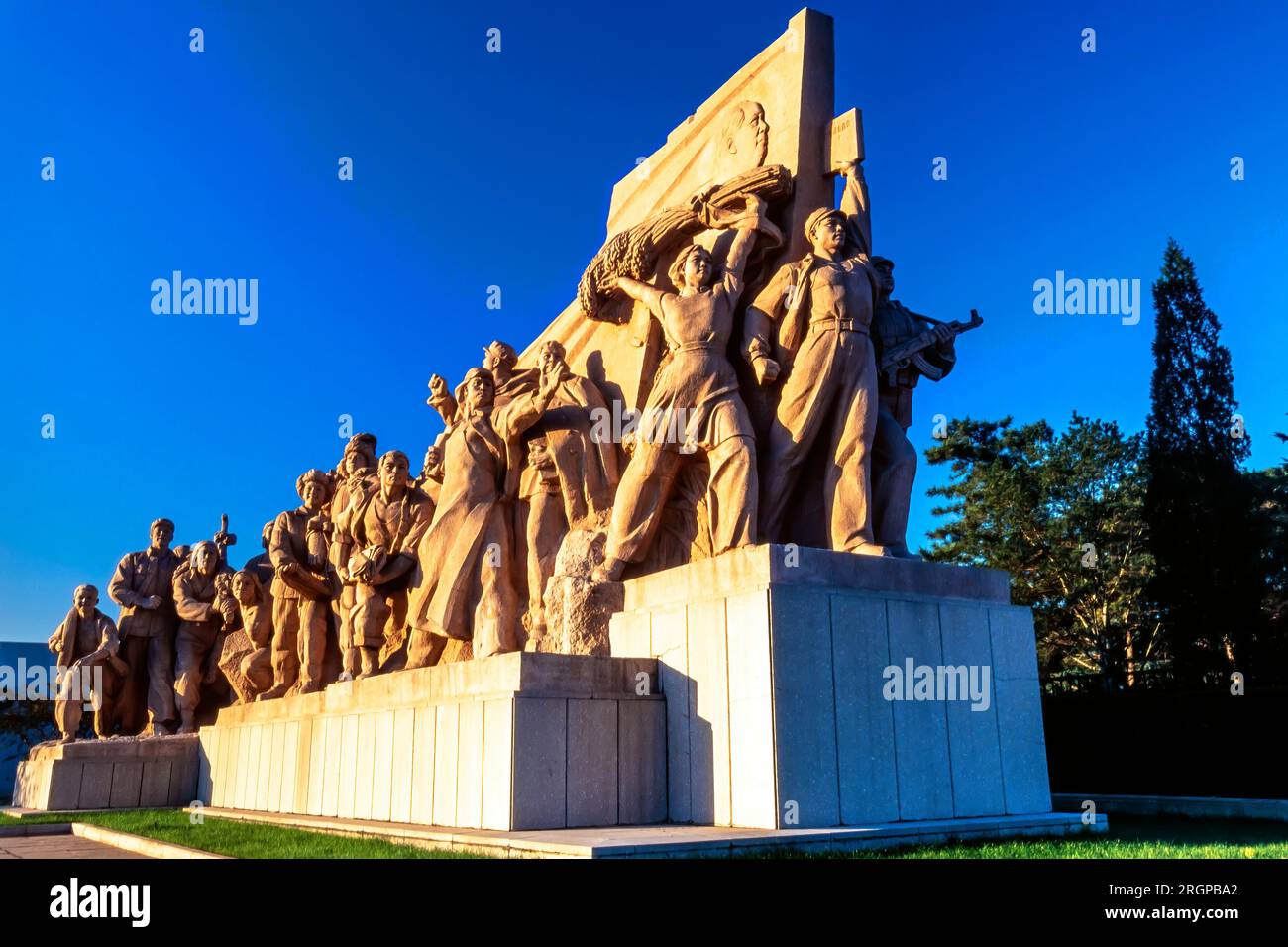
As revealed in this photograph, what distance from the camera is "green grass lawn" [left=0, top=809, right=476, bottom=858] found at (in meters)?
6.26

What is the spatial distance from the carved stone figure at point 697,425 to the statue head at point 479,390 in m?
2.78

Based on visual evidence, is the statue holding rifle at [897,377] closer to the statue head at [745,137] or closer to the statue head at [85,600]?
the statue head at [745,137]

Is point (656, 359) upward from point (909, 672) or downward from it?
upward

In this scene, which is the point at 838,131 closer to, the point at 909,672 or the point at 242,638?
the point at 909,672

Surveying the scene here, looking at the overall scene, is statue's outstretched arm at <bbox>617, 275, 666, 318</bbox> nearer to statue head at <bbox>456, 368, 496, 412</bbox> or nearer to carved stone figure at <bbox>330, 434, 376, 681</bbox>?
statue head at <bbox>456, 368, 496, 412</bbox>

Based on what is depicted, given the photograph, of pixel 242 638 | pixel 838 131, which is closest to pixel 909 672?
pixel 838 131

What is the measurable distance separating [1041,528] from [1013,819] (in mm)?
20284

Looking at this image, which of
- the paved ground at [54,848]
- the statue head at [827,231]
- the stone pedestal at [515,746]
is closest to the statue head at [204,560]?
the paved ground at [54,848]

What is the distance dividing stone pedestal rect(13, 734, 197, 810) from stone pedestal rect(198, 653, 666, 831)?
23.0ft

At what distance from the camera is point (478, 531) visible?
36.4ft

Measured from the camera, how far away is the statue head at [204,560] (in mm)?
17141

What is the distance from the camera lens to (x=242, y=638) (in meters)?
16.5

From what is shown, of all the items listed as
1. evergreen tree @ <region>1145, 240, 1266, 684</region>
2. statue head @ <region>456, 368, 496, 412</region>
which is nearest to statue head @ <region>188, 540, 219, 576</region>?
statue head @ <region>456, 368, 496, 412</region>
